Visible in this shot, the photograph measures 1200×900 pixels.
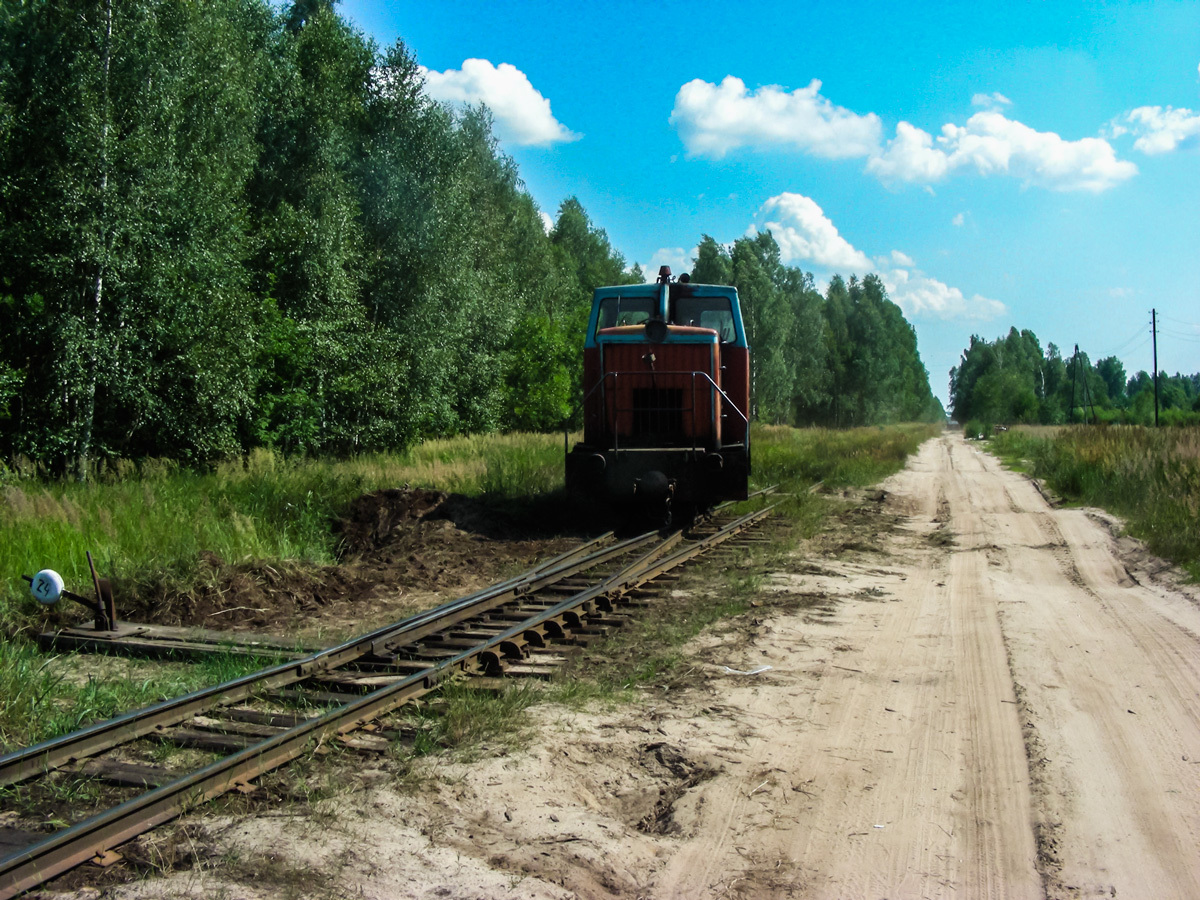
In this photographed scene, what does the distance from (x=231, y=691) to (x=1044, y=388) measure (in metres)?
137

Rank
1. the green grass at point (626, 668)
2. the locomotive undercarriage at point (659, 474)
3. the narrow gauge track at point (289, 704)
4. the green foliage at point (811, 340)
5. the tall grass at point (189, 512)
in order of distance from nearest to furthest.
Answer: the narrow gauge track at point (289, 704) → the green grass at point (626, 668) → the tall grass at point (189, 512) → the locomotive undercarriage at point (659, 474) → the green foliage at point (811, 340)

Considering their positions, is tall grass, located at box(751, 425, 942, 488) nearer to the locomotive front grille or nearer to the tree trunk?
the locomotive front grille

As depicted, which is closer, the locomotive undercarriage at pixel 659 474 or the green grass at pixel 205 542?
the green grass at pixel 205 542

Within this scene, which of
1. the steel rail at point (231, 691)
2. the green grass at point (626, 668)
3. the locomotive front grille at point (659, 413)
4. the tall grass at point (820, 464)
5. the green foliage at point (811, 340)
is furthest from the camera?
the green foliage at point (811, 340)

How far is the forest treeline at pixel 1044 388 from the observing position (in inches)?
2990

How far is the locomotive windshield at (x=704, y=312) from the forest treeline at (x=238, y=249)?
901 centimetres

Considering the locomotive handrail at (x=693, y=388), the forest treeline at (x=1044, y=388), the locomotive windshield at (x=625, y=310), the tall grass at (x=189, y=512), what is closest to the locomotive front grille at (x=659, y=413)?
the locomotive handrail at (x=693, y=388)

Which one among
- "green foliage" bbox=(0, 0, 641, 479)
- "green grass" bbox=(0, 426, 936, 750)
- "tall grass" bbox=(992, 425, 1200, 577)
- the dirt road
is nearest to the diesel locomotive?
"green grass" bbox=(0, 426, 936, 750)

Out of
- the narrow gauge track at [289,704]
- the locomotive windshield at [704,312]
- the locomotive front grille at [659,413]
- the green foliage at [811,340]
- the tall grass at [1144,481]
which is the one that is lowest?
the narrow gauge track at [289,704]

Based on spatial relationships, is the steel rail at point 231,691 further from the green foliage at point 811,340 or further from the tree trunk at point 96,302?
the green foliage at point 811,340

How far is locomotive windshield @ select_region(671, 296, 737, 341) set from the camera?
1205cm

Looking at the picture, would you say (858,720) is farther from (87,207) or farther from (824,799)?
(87,207)

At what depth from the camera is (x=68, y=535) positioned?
8.34 m

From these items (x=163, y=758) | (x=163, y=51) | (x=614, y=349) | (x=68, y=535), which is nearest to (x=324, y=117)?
(x=163, y=51)
